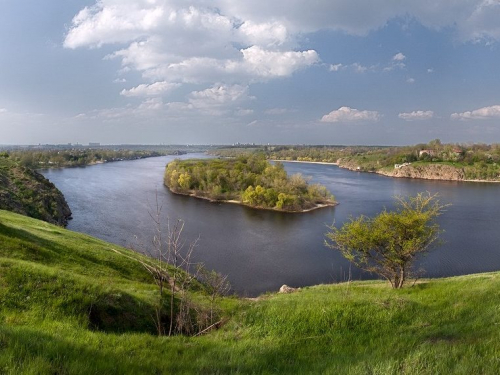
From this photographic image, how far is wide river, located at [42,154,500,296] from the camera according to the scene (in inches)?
1300

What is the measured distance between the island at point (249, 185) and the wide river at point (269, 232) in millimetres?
4145

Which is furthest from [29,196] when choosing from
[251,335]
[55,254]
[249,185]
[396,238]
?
[251,335]

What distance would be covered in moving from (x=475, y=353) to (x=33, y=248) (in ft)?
50.6

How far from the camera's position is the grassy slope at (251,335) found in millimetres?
4652

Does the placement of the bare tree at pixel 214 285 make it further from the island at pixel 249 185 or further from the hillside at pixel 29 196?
the island at pixel 249 185

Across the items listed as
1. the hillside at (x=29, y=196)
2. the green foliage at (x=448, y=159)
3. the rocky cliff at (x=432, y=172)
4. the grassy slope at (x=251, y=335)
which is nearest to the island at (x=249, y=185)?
the hillside at (x=29, y=196)

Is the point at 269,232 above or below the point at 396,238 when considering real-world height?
below

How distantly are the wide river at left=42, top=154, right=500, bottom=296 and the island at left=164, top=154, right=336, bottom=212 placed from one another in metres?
4.15

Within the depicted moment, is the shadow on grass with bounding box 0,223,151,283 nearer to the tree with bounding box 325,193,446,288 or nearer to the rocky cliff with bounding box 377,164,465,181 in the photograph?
the tree with bounding box 325,193,446,288

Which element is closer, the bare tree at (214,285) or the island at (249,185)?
the bare tree at (214,285)

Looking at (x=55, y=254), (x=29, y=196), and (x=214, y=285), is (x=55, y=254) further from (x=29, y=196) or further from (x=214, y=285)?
(x=29, y=196)

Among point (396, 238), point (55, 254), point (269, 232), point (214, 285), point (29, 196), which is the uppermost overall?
point (396, 238)

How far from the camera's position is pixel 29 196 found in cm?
4881

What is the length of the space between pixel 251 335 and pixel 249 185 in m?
72.3
